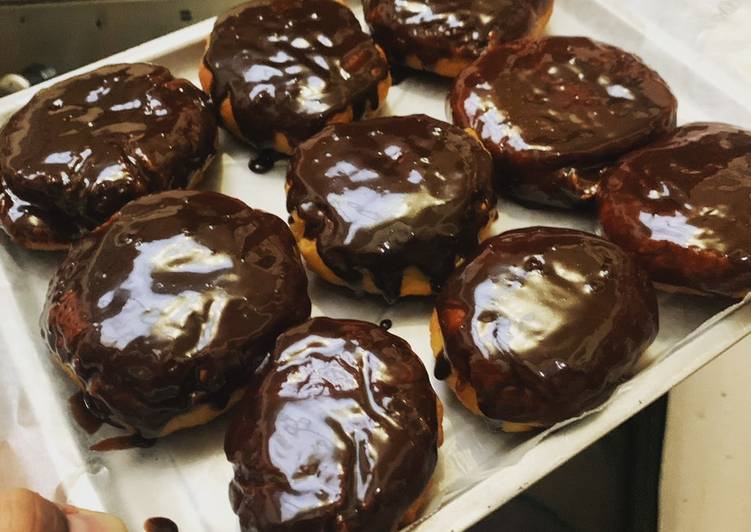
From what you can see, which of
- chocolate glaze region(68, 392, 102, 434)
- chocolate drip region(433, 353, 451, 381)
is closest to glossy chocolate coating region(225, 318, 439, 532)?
chocolate drip region(433, 353, 451, 381)

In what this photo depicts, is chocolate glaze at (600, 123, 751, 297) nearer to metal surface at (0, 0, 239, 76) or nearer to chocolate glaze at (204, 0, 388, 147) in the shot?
chocolate glaze at (204, 0, 388, 147)

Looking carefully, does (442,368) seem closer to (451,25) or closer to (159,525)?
(159,525)

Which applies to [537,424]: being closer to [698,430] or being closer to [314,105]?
[698,430]

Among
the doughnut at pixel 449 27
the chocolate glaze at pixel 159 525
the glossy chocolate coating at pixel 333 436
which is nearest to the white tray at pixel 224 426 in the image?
the chocolate glaze at pixel 159 525

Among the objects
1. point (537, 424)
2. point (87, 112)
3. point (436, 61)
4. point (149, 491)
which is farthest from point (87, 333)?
point (436, 61)

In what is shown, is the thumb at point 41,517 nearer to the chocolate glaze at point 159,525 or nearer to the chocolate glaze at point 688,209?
the chocolate glaze at point 159,525
